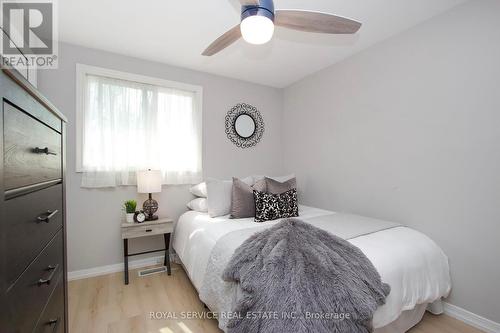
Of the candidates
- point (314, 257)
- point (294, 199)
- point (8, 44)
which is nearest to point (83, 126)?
point (8, 44)

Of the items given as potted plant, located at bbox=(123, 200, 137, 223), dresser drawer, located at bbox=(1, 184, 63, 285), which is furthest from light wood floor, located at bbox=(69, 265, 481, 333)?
dresser drawer, located at bbox=(1, 184, 63, 285)

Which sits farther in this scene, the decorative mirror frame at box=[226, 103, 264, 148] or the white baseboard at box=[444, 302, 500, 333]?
the decorative mirror frame at box=[226, 103, 264, 148]

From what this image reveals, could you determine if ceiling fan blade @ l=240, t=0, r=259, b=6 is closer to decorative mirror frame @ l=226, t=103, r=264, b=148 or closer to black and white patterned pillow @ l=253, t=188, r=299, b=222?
black and white patterned pillow @ l=253, t=188, r=299, b=222

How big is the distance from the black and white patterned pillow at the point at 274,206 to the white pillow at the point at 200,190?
2.22ft

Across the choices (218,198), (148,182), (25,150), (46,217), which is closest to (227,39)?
(25,150)

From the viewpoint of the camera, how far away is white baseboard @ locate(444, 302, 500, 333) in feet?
5.56

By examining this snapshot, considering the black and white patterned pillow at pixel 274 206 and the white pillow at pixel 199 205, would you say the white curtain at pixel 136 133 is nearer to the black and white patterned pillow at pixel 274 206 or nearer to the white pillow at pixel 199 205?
the white pillow at pixel 199 205

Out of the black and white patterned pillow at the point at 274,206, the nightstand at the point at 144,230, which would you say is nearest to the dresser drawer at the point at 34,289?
the nightstand at the point at 144,230

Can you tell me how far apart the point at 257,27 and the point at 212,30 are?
4.07 ft

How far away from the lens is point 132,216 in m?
2.52

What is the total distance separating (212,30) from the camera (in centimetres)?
220

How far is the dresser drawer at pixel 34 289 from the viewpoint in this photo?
0.67m

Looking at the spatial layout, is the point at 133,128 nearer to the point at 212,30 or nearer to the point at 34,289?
the point at 212,30

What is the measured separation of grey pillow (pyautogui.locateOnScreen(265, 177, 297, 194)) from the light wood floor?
1.31m
